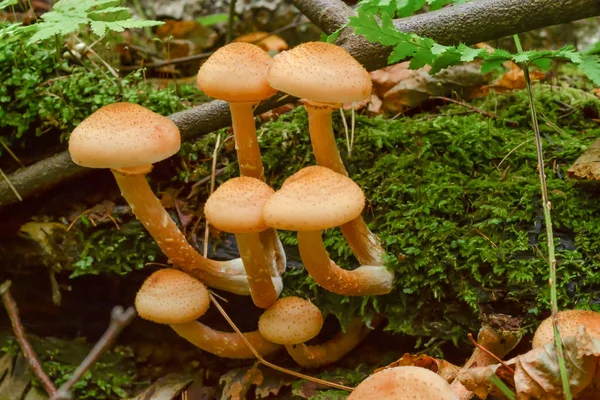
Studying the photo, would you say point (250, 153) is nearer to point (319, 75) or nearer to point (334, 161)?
point (334, 161)

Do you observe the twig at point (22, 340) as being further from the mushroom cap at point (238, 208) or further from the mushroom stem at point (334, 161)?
the mushroom stem at point (334, 161)

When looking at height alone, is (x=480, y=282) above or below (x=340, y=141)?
below

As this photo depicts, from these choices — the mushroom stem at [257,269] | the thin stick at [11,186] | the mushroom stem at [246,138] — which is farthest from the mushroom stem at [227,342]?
the thin stick at [11,186]

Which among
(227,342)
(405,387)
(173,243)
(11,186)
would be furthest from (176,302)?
(11,186)

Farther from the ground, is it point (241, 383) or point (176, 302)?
point (176, 302)

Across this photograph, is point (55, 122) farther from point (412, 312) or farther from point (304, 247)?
point (412, 312)

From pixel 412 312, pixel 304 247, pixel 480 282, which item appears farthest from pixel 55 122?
pixel 480 282
